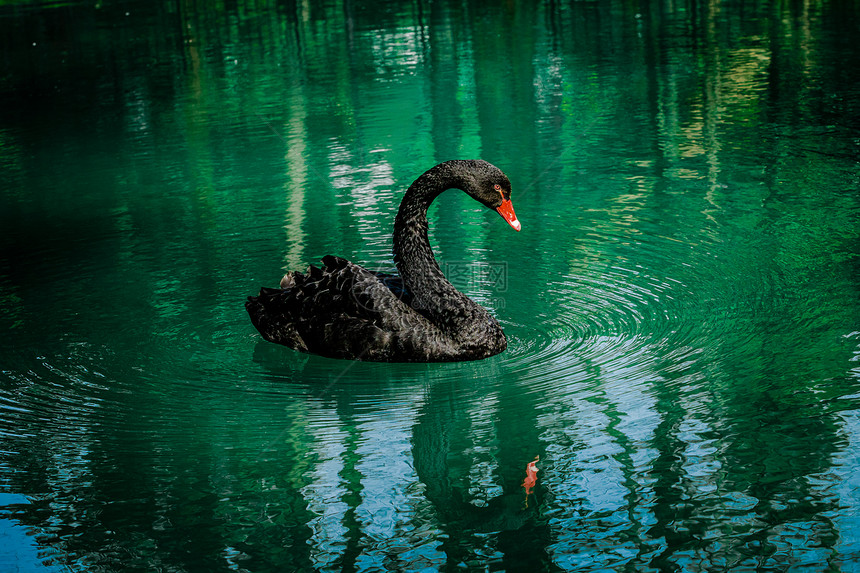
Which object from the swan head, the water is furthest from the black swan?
the water

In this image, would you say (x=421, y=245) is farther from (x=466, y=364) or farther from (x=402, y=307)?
(x=466, y=364)

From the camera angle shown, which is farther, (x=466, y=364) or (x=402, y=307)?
(x=402, y=307)

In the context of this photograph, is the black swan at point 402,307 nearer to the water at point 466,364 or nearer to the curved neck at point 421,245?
the curved neck at point 421,245

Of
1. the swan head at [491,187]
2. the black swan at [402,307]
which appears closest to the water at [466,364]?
the black swan at [402,307]

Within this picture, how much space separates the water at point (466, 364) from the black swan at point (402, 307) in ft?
0.55

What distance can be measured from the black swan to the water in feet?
0.55

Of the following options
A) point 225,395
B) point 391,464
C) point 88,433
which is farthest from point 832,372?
point 88,433

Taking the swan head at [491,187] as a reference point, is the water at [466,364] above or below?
below

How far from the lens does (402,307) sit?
22.3 ft

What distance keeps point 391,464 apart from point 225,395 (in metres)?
1.44

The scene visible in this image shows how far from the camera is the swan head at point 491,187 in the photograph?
6.91m

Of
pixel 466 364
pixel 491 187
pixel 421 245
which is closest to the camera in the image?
pixel 466 364

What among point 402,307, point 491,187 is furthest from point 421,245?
point 491,187

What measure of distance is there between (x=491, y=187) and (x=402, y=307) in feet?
3.33
